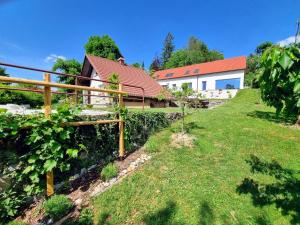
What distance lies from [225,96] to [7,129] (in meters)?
19.8

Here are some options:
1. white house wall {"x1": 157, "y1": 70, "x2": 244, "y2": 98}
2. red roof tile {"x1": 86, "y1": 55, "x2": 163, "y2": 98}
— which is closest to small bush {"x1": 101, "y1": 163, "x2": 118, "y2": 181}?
red roof tile {"x1": 86, "y1": 55, "x2": 163, "y2": 98}

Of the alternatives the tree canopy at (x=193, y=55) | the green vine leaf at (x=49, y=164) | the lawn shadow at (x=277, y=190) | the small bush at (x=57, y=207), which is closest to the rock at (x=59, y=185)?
the small bush at (x=57, y=207)

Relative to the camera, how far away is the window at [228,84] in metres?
20.3

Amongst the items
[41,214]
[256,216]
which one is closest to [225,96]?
[256,216]

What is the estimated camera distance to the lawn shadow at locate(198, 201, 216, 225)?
249 cm

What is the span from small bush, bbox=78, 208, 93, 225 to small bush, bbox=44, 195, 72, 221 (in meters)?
0.24

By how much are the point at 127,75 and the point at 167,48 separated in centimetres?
3854

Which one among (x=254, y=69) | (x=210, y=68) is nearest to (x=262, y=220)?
(x=210, y=68)

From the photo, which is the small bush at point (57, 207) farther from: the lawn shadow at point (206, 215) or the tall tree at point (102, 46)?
the tall tree at point (102, 46)

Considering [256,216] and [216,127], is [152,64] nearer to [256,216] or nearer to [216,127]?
[216,127]

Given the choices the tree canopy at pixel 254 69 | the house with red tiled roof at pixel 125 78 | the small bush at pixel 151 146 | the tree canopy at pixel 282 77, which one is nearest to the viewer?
the tree canopy at pixel 282 77

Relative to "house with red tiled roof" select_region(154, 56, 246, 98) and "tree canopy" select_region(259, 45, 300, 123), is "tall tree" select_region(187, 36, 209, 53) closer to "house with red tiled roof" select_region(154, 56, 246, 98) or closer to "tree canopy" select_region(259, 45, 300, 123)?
"house with red tiled roof" select_region(154, 56, 246, 98)

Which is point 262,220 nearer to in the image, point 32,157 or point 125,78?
point 32,157

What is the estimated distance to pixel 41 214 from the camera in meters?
2.58
